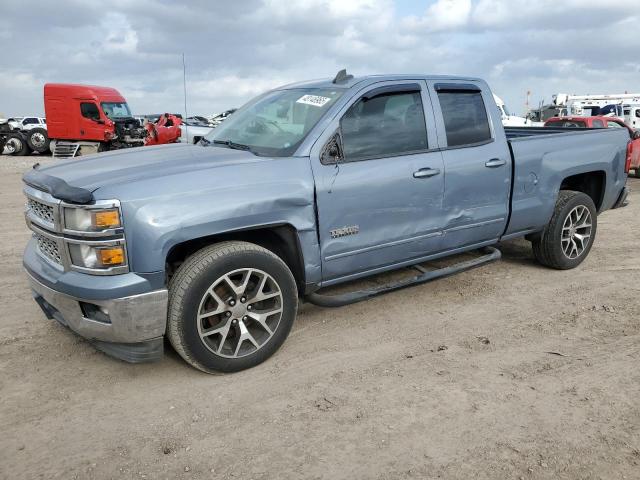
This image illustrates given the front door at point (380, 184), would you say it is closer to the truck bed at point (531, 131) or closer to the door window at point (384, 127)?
the door window at point (384, 127)

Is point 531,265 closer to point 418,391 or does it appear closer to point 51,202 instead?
point 418,391

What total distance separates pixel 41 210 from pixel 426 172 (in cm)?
264

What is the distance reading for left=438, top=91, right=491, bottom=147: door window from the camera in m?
4.37

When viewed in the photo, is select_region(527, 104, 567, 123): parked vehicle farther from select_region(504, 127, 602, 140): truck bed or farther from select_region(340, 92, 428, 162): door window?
select_region(340, 92, 428, 162): door window

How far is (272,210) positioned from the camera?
11.2 ft

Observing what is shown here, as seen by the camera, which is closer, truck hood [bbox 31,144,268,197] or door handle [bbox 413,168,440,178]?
truck hood [bbox 31,144,268,197]

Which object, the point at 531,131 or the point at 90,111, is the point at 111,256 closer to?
the point at 531,131

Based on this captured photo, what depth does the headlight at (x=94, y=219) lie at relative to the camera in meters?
2.95

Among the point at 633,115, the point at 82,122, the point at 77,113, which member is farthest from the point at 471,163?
the point at 633,115

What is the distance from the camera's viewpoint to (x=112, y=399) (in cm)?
320

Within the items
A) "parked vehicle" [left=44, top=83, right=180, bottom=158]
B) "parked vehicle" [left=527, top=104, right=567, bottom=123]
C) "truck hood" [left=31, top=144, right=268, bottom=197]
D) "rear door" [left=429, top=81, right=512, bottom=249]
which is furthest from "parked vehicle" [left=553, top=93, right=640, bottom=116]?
"truck hood" [left=31, top=144, right=268, bottom=197]

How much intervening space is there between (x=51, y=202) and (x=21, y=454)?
1.36 metres

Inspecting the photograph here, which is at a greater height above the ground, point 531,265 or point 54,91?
point 54,91

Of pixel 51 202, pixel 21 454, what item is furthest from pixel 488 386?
pixel 51 202
